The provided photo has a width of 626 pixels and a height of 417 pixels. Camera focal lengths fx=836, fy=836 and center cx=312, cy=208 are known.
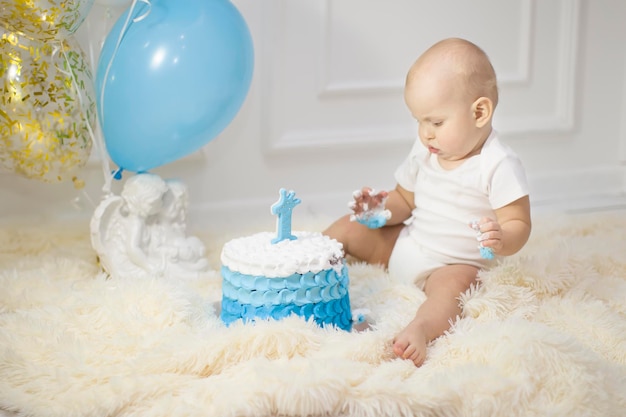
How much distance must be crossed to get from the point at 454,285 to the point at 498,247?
0.50ft

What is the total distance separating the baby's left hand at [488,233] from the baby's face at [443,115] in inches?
8.7

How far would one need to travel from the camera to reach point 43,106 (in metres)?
1.69

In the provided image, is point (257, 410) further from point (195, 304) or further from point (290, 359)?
point (195, 304)

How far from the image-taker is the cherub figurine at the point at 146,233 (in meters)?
1.79

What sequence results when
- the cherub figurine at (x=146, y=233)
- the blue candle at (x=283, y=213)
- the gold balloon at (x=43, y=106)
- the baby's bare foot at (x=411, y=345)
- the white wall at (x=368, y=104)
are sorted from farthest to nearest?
the white wall at (x=368, y=104) < the cherub figurine at (x=146, y=233) < the gold balloon at (x=43, y=106) < the blue candle at (x=283, y=213) < the baby's bare foot at (x=411, y=345)

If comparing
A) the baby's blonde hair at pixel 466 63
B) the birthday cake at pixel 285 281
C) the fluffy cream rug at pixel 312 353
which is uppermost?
the baby's blonde hair at pixel 466 63

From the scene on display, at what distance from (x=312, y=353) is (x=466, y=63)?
2.02 feet

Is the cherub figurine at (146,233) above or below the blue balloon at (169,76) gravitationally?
below

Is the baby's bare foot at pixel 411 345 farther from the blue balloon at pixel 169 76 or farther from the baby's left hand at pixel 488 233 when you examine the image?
the blue balloon at pixel 169 76

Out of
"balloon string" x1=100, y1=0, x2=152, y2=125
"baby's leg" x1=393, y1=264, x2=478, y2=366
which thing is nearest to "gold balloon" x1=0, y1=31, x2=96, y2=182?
"balloon string" x1=100, y1=0, x2=152, y2=125

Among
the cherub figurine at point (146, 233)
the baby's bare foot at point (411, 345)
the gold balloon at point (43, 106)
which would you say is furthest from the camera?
the cherub figurine at point (146, 233)

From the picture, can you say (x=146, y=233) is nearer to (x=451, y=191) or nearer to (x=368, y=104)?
(x=451, y=191)

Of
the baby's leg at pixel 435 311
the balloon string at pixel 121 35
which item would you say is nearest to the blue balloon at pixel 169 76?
the balloon string at pixel 121 35

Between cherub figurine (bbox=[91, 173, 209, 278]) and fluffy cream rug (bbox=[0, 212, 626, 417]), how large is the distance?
0.29 ft
